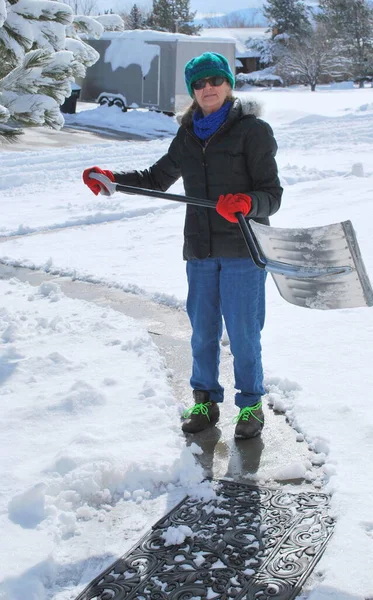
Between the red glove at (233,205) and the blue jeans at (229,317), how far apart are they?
1.15 ft

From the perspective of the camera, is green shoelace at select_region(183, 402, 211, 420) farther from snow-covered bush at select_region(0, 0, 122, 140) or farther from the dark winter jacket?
snow-covered bush at select_region(0, 0, 122, 140)

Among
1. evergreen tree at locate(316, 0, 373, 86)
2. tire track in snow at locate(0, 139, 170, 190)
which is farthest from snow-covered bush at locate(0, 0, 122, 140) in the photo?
evergreen tree at locate(316, 0, 373, 86)

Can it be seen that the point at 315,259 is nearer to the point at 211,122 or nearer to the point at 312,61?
the point at 211,122

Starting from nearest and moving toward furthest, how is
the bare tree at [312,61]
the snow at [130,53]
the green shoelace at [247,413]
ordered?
the green shoelace at [247,413]
the snow at [130,53]
the bare tree at [312,61]

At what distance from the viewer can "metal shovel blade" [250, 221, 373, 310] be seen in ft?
10.6

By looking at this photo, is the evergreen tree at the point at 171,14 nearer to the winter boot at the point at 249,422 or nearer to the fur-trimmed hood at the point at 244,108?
the fur-trimmed hood at the point at 244,108

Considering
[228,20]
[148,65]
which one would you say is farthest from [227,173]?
[228,20]

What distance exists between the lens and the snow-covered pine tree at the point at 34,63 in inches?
168

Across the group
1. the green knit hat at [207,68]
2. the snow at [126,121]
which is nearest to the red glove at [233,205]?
the green knit hat at [207,68]

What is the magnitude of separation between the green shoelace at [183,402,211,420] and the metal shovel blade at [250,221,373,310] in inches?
29.6

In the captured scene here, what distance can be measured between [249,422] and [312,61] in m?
39.8

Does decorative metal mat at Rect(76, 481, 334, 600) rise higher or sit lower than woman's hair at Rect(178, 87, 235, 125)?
lower

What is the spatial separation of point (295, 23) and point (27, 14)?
47.8 m

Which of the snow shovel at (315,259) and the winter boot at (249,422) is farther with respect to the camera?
the winter boot at (249,422)
